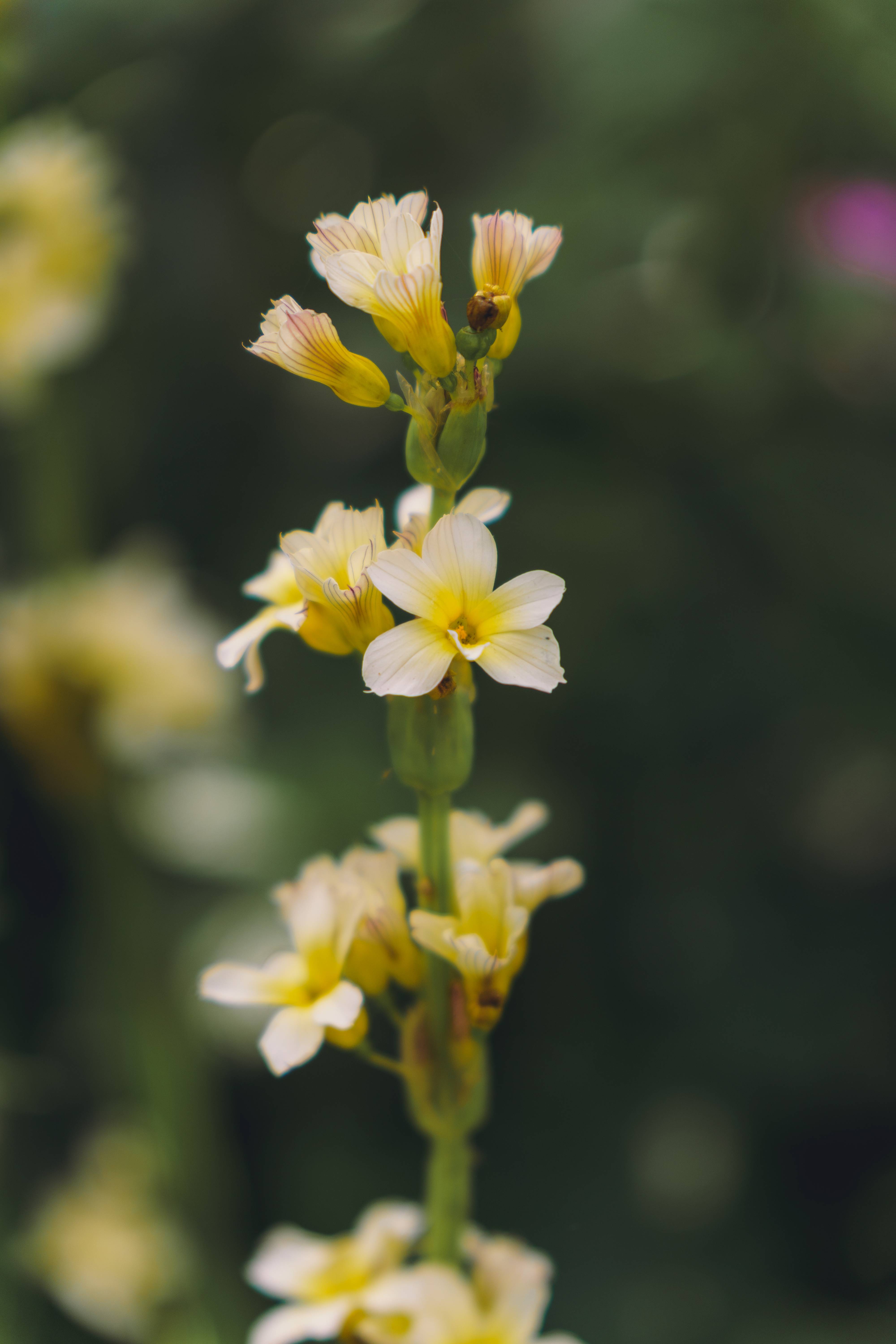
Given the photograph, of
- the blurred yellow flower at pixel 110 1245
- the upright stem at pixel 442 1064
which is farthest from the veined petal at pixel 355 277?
the blurred yellow flower at pixel 110 1245

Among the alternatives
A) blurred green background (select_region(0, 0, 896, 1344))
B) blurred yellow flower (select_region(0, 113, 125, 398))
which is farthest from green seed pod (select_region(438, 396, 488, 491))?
blurred yellow flower (select_region(0, 113, 125, 398))

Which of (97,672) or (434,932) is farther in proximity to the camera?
(97,672)

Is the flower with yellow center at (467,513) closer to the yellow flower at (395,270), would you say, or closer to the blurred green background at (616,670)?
→ the yellow flower at (395,270)

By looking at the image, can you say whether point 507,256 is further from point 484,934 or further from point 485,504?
point 484,934

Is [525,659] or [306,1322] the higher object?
[525,659]

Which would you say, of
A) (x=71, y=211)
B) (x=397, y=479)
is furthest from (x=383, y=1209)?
(x=71, y=211)

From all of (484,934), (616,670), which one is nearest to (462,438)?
(484,934)
